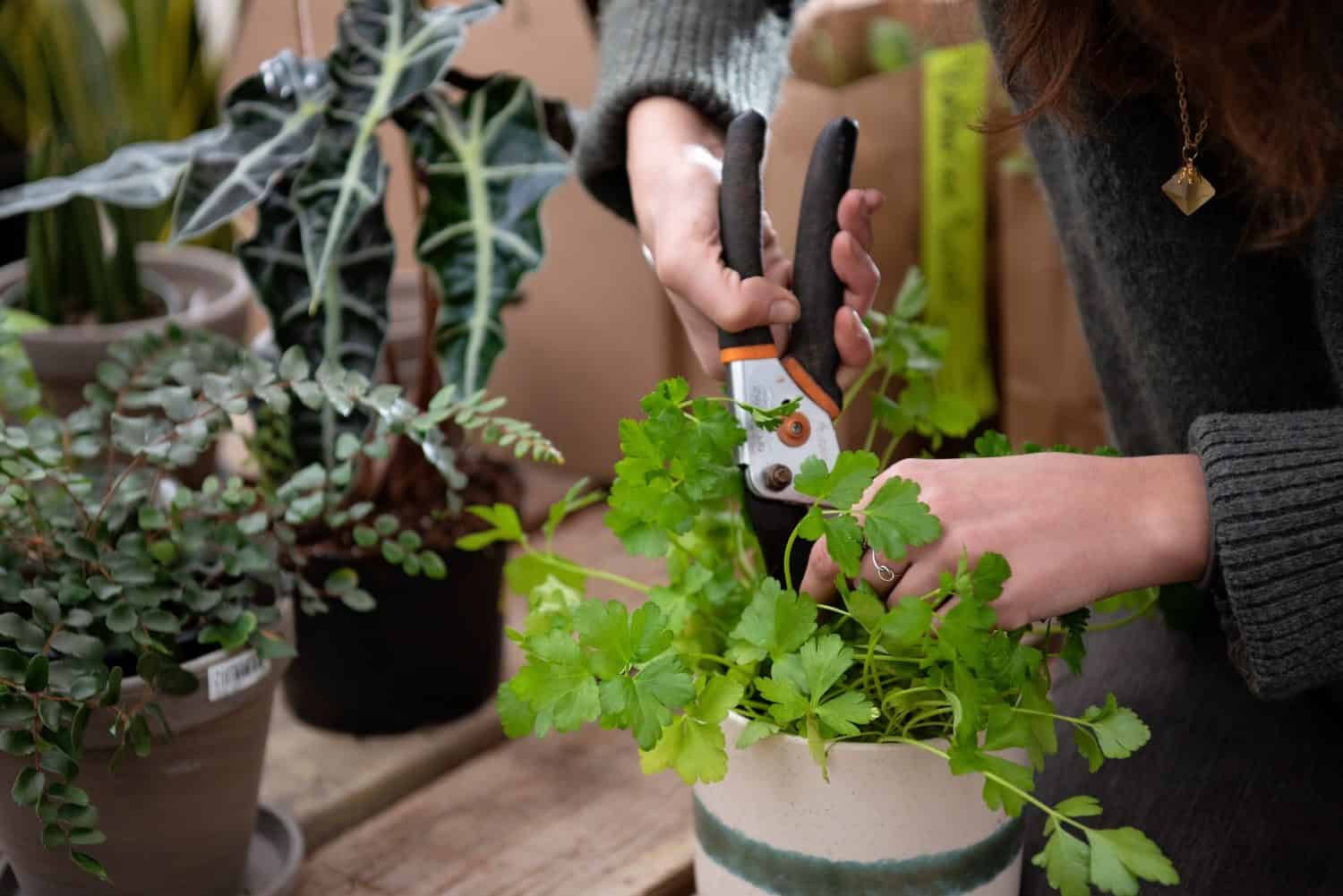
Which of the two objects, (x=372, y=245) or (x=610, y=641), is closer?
(x=610, y=641)

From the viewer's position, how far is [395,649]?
0.87 metres

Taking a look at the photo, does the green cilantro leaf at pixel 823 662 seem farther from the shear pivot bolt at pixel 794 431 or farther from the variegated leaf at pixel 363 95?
the variegated leaf at pixel 363 95

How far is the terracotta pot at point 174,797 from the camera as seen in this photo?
2.03 ft

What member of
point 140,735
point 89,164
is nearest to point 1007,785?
point 140,735

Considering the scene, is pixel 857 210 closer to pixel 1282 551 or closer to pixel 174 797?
pixel 1282 551

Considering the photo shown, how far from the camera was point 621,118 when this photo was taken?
2.59 feet

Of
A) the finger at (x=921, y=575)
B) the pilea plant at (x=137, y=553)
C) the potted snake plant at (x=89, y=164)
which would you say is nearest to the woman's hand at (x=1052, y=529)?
the finger at (x=921, y=575)

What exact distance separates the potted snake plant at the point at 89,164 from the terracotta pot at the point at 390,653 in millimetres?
263

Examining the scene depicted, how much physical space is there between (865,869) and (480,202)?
512 millimetres

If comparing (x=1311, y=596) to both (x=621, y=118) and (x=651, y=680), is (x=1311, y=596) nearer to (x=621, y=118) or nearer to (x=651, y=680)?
(x=651, y=680)

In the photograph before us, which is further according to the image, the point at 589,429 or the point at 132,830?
the point at 589,429

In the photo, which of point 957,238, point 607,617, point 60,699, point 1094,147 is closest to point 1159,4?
point 1094,147

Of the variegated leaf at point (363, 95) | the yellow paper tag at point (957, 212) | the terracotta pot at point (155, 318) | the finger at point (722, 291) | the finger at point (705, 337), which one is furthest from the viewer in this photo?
the yellow paper tag at point (957, 212)

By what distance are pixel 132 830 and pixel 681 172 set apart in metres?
0.43
